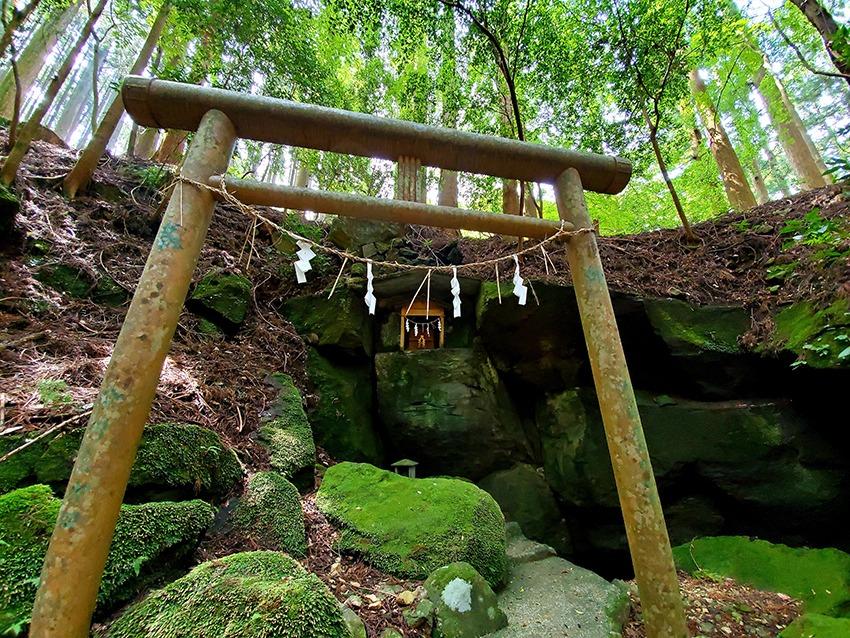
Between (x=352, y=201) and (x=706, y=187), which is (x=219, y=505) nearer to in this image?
(x=352, y=201)

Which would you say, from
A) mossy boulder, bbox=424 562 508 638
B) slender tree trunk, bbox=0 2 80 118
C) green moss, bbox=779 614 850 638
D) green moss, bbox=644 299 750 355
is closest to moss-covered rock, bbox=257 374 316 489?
mossy boulder, bbox=424 562 508 638

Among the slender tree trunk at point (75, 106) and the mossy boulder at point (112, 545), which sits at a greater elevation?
the slender tree trunk at point (75, 106)

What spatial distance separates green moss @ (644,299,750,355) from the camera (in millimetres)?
5039

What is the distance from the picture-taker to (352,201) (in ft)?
8.54

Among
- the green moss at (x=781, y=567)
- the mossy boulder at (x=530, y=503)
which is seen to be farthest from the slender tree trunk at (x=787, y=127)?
the mossy boulder at (x=530, y=503)

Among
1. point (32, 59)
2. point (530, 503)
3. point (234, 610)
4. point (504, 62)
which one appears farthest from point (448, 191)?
point (32, 59)

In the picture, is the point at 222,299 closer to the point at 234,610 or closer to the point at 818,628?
the point at 234,610

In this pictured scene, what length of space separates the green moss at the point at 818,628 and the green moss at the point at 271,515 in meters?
3.40

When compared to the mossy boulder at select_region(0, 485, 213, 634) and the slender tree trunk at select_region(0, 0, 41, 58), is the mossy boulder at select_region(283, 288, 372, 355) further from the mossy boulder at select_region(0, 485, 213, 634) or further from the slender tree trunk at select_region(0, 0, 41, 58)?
the slender tree trunk at select_region(0, 0, 41, 58)

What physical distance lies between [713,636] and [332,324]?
5033 millimetres

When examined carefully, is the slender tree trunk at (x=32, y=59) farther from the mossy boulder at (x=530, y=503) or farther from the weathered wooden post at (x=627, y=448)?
the mossy boulder at (x=530, y=503)

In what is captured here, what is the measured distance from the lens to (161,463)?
8.69 feet

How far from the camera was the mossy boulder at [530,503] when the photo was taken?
16.9ft

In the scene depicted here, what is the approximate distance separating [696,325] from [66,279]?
786cm
